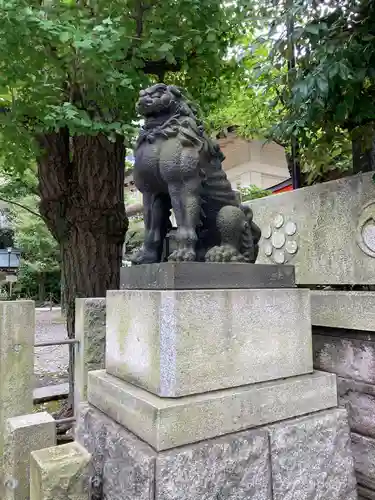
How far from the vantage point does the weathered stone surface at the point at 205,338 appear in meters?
1.96

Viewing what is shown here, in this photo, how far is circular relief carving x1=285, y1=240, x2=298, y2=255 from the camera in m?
3.39

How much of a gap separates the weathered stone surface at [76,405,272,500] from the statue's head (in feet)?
6.24

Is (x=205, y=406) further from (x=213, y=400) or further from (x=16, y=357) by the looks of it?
(x=16, y=357)

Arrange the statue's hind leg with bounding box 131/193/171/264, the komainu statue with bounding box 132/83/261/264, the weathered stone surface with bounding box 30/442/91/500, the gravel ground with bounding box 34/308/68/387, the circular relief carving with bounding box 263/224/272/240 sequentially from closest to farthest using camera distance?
the weathered stone surface with bounding box 30/442/91/500, the komainu statue with bounding box 132/83/261/264, the statue's hind leg with bounding box 131/193/171/264, the circular relief carving with bounding box 263/224/272/240, the gravel ground with bounding box 34/308/68/387

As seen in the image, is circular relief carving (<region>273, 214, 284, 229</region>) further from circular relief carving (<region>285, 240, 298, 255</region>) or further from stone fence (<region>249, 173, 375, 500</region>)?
circular relief carving (<region>285, 240, 298, 255</region>)

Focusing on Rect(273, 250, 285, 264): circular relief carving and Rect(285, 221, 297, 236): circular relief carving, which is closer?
Rect(285, 221, 297, 236): circular relief carving

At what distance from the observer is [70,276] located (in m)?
5.07

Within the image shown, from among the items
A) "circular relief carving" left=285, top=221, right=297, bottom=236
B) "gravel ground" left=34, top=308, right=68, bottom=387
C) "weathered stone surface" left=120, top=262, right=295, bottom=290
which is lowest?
"gravel ground" left=34, top=308, right=68, bottom=387

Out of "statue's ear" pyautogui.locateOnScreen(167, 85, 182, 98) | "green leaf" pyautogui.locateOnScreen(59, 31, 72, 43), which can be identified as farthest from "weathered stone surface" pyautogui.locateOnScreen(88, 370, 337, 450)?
"green leaf" pyautogui.locateOnScreen(59, 31, 72, 43)

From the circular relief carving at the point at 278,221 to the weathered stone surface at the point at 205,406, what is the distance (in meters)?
1.47

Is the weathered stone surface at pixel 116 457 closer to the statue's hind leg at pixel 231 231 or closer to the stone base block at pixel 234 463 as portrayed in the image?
the stone base block at pixel 234 463

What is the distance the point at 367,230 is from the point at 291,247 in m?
0.74

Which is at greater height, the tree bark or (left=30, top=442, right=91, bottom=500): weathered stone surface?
the tree bark

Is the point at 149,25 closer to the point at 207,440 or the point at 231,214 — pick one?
the point at 231,214
